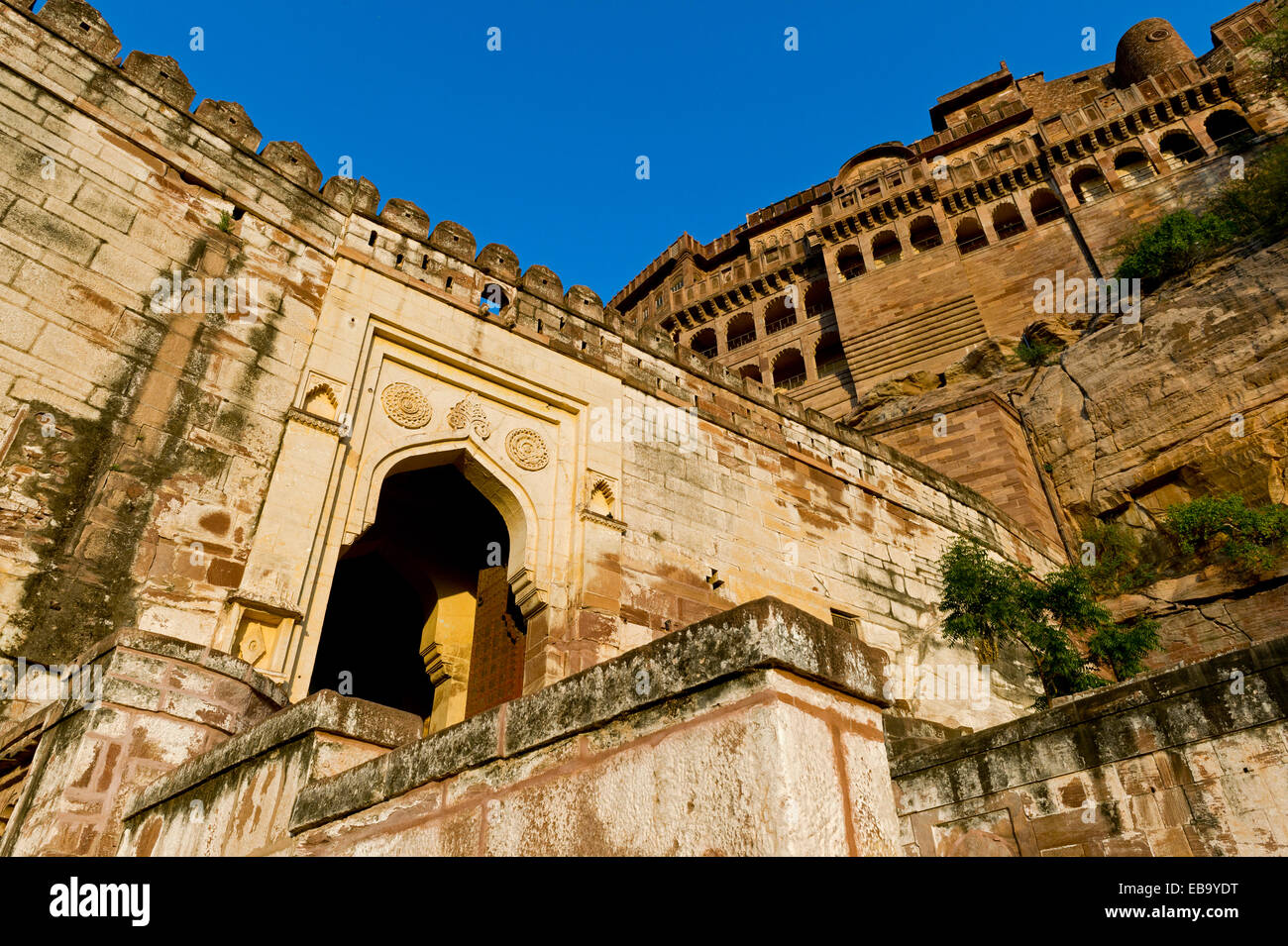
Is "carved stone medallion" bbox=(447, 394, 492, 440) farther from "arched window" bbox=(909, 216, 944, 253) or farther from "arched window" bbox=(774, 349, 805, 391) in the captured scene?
"arched window" bbox=(909, 216, 944, 253)

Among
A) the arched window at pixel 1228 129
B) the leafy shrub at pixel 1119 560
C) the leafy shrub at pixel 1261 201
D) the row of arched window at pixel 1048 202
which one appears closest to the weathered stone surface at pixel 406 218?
the leafy shrub at pixel 1119 560

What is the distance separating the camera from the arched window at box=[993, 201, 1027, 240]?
2562 centimetres

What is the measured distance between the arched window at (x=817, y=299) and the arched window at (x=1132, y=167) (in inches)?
356

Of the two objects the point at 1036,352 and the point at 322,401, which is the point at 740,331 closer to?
the point at 1036,352

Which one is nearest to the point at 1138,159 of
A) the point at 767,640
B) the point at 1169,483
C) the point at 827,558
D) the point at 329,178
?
the point at 1169,483

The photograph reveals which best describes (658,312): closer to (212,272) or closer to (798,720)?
(212,272)

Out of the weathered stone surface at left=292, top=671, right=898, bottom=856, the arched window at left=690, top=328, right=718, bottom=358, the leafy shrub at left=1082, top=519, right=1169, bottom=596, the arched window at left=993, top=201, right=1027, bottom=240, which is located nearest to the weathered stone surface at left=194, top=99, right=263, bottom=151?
the weathered stone surface at left=292, top=671, right=898, bottom=856

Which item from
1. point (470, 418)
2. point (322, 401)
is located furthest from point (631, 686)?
point (470, 418)

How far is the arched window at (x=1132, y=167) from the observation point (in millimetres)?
23609

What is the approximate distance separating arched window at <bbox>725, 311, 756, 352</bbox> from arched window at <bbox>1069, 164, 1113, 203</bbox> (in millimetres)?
10928

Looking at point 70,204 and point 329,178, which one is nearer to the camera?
point 70,204

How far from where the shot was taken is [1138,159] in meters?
24.3

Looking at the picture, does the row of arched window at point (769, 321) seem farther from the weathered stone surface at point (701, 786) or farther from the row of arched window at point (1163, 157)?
the weathered stone surface at point (701, 786)
